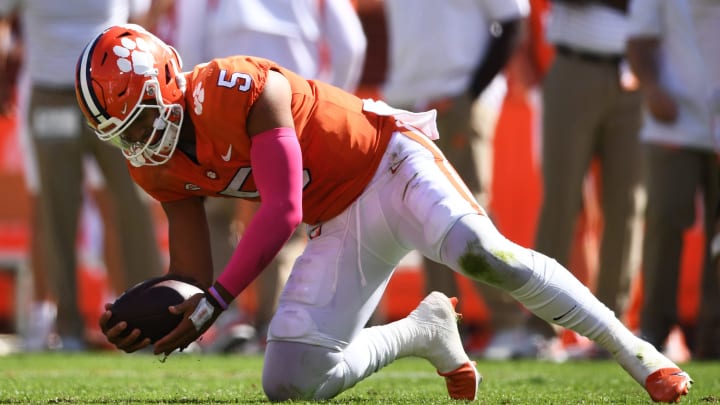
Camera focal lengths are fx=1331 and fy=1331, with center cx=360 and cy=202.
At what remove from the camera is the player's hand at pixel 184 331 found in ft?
11.4

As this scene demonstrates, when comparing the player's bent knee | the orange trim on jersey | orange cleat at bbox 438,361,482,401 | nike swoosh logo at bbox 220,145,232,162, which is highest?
nike swoosh logo at bbox 220,145,232,162

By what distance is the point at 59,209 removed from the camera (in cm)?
641

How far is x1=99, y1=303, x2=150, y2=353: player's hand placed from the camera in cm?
353

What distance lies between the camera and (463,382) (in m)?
4.04

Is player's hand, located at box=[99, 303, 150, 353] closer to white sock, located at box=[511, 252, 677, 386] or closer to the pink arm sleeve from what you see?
the pink arm sleeve

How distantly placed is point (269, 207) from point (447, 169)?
67cm

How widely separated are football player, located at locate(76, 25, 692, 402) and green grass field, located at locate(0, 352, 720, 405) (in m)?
0.18

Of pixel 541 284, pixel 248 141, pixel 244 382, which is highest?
pixel 248 141

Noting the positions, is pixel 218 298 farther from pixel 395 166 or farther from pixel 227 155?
pixel 395 166

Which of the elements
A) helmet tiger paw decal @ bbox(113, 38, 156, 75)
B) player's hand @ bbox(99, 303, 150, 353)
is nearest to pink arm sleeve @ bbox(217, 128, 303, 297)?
player's hand @ bbox(99, 303, 150, 353)

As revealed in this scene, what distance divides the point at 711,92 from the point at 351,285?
2392 millimetres

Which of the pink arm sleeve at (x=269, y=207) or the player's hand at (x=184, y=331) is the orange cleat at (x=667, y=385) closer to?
the pink arm sleeve at (x=269, y=207)

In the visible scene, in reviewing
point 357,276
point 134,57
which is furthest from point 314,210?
point 134,57

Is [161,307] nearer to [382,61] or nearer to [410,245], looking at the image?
[410,245]
